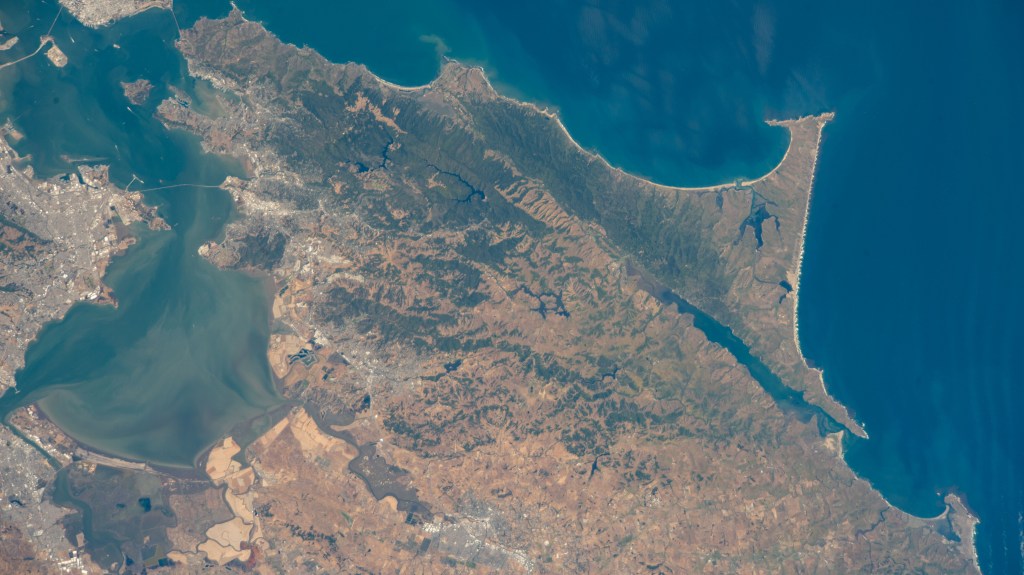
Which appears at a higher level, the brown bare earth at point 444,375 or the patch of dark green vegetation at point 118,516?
the brown bare earth at point 444,375

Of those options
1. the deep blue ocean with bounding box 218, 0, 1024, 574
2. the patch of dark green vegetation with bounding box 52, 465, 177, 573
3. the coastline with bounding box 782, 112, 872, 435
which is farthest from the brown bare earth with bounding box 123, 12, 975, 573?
the coastline with bounding box 782, 112, 872, 435

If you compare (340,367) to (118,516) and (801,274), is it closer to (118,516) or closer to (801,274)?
(118,516)

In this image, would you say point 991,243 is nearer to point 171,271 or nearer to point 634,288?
point 634,288

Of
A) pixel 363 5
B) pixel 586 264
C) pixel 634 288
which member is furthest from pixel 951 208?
pixel 363 5

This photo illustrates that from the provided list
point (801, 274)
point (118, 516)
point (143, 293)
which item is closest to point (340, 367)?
point (143, 293)

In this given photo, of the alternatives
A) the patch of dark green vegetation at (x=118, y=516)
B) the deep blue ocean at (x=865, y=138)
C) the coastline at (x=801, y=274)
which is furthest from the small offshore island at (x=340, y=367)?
the coastline at (x=801, y=274)

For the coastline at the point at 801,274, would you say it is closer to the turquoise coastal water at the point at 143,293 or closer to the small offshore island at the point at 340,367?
the small offshore island at the point at 340,367

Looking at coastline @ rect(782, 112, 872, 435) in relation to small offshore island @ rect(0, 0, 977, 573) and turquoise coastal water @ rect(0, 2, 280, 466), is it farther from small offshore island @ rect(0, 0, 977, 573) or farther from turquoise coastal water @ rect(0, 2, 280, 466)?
turquoise coastal water @ rect(0, 2, 280, 466)

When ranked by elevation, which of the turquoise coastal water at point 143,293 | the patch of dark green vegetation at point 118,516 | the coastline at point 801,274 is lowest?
the patch of dark green vegetation at point 118,516
